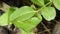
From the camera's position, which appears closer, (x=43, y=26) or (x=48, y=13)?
(x=48, y=13)

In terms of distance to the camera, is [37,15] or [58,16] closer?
[37,15]

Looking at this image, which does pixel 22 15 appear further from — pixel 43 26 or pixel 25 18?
pixel 43 26

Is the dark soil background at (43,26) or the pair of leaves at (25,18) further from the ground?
the dark soil background at (43,26)

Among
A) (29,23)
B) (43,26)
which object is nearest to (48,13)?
(29,23)

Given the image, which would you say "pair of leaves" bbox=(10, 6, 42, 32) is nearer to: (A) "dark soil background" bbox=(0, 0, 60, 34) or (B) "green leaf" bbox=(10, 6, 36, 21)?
(B) "green leaf" bbox=(10, 6, 36, 21)

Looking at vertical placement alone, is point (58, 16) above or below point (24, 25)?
above

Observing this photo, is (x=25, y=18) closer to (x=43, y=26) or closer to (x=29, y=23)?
(x=29, y=23)

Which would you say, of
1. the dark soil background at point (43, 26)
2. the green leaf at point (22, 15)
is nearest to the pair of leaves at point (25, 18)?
the green leaf at point (22, 15)

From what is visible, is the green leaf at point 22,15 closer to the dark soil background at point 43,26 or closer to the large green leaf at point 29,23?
the large green leaf at point 29,23

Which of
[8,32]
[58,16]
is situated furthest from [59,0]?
[8,32]

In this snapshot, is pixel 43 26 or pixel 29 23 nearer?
pixel 29 23

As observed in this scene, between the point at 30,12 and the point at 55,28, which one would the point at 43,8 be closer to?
the point at 30,12
